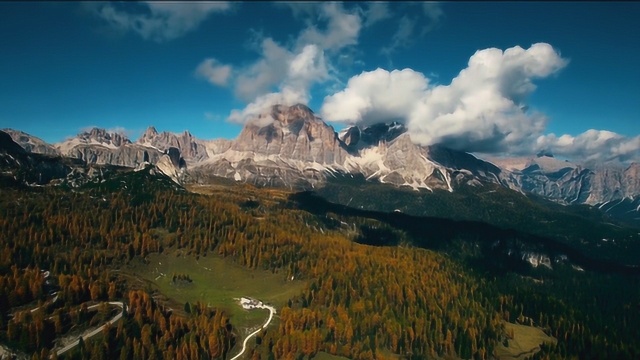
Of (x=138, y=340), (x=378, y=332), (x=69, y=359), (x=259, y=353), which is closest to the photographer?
(x=69, y=359)

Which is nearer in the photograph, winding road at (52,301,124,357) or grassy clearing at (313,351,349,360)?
winding road at (52,301,124,357)

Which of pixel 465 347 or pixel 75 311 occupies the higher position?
pixel 75 311

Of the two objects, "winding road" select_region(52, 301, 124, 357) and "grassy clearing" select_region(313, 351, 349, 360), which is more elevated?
"winding road" select_region(52, 301, 124, 357)

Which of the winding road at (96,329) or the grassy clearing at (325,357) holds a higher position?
the winding road at (96,329)

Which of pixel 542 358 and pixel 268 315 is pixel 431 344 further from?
pixel 268 315

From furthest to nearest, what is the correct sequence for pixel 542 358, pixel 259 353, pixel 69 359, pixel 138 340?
pixel 542 358 → pixel 259 353 → pixel 138 340 → pixel 69 359

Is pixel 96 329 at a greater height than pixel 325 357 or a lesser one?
greater

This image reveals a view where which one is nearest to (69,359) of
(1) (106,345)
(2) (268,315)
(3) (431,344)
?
(1) (106,345)

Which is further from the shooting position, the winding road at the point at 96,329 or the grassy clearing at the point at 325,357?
the grassy clearing at the point at 325,357

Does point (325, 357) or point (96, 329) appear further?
point (325, 357)

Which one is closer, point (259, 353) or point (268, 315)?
point (259, 353)
